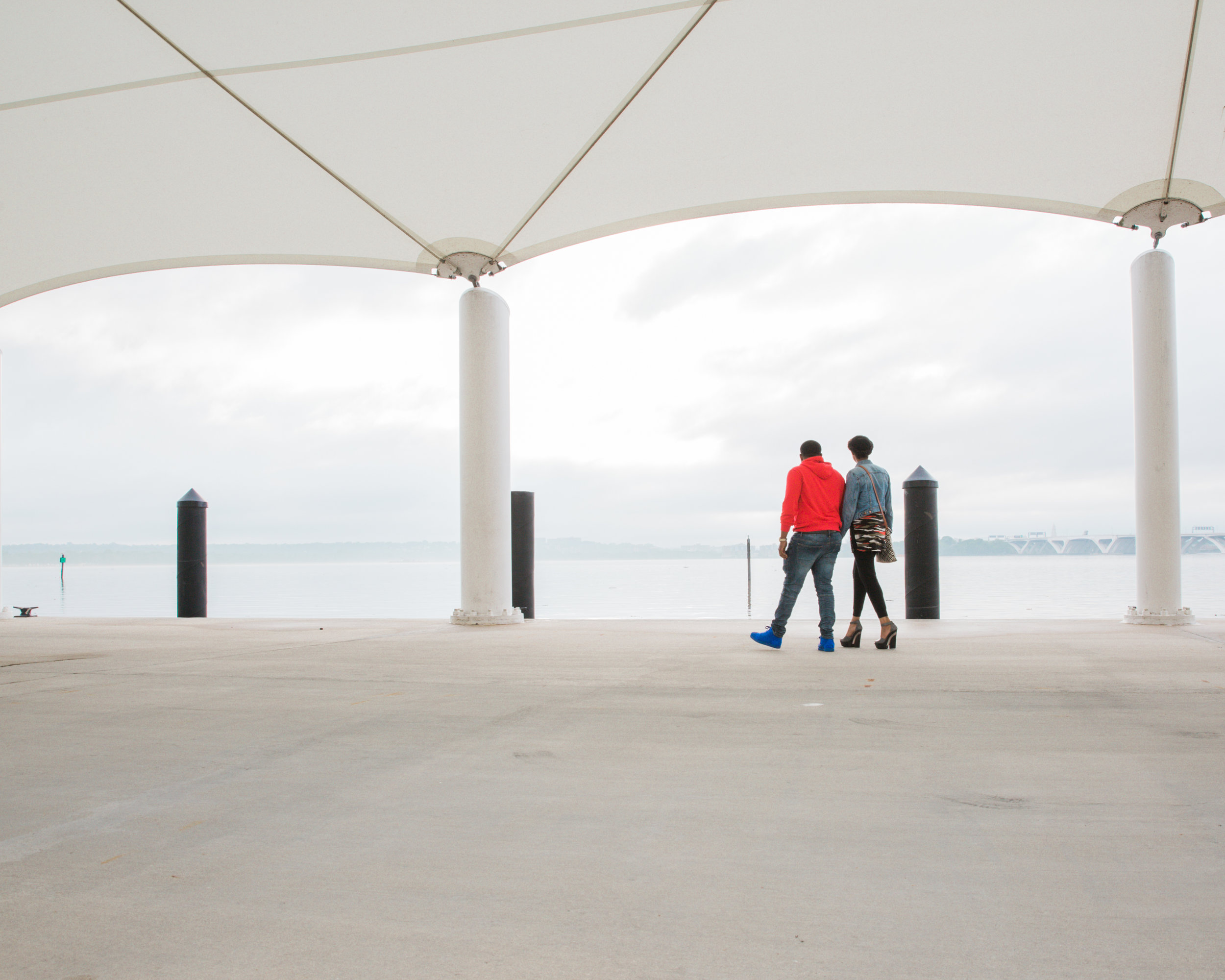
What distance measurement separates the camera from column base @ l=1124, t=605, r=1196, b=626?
8.28m

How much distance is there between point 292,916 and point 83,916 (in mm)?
450

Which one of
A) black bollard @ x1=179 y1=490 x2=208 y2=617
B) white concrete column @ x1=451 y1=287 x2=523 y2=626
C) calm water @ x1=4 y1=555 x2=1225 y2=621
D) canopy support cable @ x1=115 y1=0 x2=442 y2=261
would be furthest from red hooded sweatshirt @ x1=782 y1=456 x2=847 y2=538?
black bollard @ x1=179 y1=490 x2=208 y2=617

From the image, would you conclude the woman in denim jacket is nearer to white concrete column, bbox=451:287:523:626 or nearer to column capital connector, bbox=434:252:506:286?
white concrete column, bbox=451:287:523:626

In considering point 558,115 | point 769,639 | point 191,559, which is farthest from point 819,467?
point 191,559

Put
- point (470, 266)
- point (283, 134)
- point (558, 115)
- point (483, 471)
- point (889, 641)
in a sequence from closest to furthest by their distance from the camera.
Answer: point (889, 641)
point (558, 115)
point (283, 134)
point (483, 471)
point (470, 266)

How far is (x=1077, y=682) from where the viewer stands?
4.84 meters

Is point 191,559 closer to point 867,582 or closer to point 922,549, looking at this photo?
point 867,582

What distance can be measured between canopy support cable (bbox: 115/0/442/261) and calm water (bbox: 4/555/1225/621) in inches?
231

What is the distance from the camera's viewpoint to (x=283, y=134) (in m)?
8.32

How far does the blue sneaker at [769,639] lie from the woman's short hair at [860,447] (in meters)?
1.56

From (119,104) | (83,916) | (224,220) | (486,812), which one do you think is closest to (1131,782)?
(486,812)

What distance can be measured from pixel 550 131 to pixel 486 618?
16.5 ft

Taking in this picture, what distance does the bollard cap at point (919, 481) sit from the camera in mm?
9508

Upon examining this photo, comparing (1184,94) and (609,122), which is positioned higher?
(609,122)
